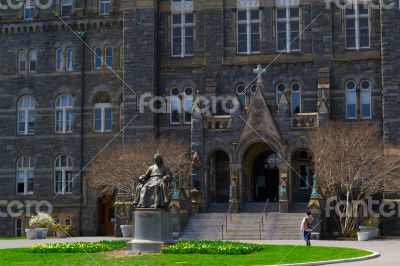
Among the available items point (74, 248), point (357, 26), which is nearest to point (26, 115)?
point (357, 26)

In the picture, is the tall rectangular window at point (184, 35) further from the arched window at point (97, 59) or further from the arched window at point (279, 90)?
the arched window at point (279, 90)

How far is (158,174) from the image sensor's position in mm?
30312

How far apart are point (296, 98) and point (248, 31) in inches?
212

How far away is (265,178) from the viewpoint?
51.3m

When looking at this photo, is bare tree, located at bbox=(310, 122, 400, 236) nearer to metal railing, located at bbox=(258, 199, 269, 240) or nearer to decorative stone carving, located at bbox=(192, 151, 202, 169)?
metal railing, located at bbox=(258, 199, 269, 240)

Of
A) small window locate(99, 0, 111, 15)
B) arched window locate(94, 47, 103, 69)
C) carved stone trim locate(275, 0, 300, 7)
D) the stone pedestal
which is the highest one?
small window locate(99, 0, 111, 15)

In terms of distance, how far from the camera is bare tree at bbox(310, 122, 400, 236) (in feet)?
139

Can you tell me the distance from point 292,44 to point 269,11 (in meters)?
2.65

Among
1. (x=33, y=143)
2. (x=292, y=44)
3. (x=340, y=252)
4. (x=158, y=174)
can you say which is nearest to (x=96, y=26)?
(x=33, y=143)

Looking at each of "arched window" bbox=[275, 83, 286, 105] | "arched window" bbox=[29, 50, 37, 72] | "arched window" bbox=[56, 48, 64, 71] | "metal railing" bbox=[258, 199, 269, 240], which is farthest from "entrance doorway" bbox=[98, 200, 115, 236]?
"arched window" bbox=[275, 83, 286, 105]

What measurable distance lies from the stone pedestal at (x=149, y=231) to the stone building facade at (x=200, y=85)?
17045 mm

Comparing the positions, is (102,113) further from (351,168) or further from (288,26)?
(351,168)

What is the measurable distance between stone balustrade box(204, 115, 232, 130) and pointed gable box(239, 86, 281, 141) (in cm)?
128

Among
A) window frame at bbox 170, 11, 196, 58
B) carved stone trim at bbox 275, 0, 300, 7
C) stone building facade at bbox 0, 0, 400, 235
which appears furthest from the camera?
window frame at bbox 170, 11, 196, 58
